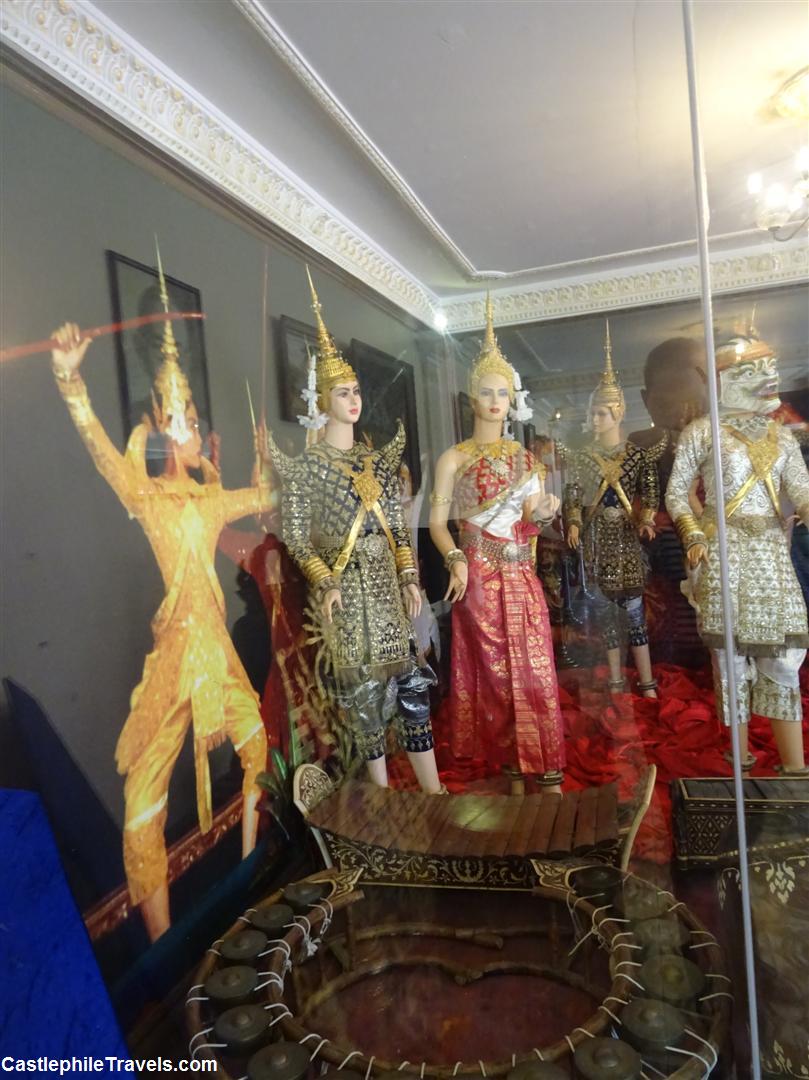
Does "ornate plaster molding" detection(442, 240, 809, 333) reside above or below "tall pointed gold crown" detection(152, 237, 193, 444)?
above

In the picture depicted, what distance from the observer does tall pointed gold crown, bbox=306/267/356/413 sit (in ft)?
5.82

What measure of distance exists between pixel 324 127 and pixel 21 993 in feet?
5.19

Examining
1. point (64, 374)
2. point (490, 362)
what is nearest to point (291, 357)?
point (490, 362)

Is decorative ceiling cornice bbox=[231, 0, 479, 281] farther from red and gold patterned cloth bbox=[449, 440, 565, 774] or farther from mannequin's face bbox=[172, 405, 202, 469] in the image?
mannequin's face bbox=[172, 405, 202, 469]

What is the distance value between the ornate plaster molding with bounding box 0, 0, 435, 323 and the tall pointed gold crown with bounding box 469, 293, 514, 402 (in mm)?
135

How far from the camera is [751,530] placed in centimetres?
150

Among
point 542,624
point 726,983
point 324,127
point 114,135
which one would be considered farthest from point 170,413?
point 726,983

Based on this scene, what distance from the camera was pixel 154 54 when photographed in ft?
4.39

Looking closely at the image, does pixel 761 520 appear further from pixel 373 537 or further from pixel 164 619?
pixel 164 619

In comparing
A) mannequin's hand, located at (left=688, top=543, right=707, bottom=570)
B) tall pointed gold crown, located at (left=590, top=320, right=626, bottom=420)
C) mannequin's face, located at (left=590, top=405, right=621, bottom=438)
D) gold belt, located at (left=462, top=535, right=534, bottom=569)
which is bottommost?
mannequin's hand, located at (left=688, top=543, right=707, bottom=570)

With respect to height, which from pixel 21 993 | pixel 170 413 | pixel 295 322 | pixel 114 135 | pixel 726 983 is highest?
pixel 114 135

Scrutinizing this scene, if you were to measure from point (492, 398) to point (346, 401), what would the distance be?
0.38 metres

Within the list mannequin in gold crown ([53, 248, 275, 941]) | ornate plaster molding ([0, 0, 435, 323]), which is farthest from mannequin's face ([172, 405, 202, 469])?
ornate plaster molding ([0, 0, 435, 323])

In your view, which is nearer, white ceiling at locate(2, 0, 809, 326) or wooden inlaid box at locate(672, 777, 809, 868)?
white ceiling at locate(2, 0, 809, 326)
